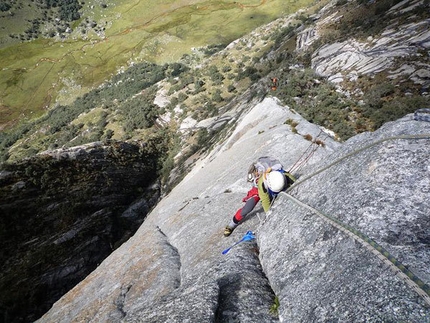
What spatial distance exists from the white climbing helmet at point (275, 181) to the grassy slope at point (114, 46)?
9579 cm

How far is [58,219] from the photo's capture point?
1058 inches

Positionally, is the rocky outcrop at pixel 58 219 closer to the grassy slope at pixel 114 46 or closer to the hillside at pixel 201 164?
the hillside at pixel 201 164

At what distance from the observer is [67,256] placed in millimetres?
25859

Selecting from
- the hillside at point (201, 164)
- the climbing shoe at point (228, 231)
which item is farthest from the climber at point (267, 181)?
the hillside at point (201, 164)

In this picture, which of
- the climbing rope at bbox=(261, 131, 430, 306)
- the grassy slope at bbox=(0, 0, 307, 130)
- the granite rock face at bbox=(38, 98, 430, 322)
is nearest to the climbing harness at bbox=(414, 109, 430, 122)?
the granite rock face at bbox=(38, 98, 430, 322)

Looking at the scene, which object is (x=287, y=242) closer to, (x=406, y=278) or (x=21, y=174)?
(x=406, y=278)

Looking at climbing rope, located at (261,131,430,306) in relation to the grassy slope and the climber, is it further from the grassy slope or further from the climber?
the grassy slope

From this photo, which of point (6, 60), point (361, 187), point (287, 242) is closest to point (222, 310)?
point (287, 242)

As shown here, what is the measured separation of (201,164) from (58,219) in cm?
1425

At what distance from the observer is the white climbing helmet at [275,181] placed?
9750 mm

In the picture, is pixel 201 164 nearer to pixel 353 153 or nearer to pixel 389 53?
pixel 389 53

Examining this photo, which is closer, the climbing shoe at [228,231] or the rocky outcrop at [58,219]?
the climbing shoe at [228,231]

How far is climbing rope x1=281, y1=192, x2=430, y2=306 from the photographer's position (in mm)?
4395

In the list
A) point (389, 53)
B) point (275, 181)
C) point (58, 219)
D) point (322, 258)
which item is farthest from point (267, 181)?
point (58, 219)
